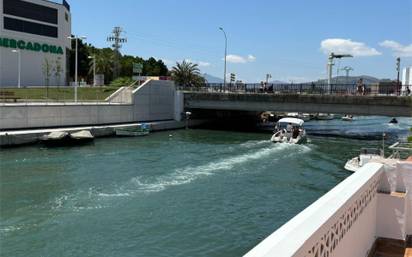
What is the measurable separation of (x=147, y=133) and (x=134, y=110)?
22.6 ft

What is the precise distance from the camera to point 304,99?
55969 millimetres

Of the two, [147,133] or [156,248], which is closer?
[156,248]

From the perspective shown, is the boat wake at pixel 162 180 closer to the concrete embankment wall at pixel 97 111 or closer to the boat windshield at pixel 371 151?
the boat windshield at pixel 371 151

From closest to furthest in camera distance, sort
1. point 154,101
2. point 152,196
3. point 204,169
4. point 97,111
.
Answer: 1. point 152,196
2. point 204,169
3. point 97,111
4. point 154,101

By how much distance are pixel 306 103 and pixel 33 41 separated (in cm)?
5043

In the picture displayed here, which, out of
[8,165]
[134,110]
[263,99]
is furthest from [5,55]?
[8,165]

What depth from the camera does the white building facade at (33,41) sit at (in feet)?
252

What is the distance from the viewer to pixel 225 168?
31781 millimetres

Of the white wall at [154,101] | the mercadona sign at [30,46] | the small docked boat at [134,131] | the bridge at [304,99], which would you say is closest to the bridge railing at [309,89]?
the bridge at [304,99]

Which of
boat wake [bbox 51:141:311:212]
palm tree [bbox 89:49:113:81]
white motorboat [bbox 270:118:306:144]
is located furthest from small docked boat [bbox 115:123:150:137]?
palm tree [bbox 89:49:113:81]

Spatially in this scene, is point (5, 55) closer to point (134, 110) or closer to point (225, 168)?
point (134, 110)

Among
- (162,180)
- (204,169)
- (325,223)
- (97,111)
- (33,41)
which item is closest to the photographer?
(325,223)

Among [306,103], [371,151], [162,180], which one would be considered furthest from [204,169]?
[306,103]

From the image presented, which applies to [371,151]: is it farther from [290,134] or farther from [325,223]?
[325,223]
